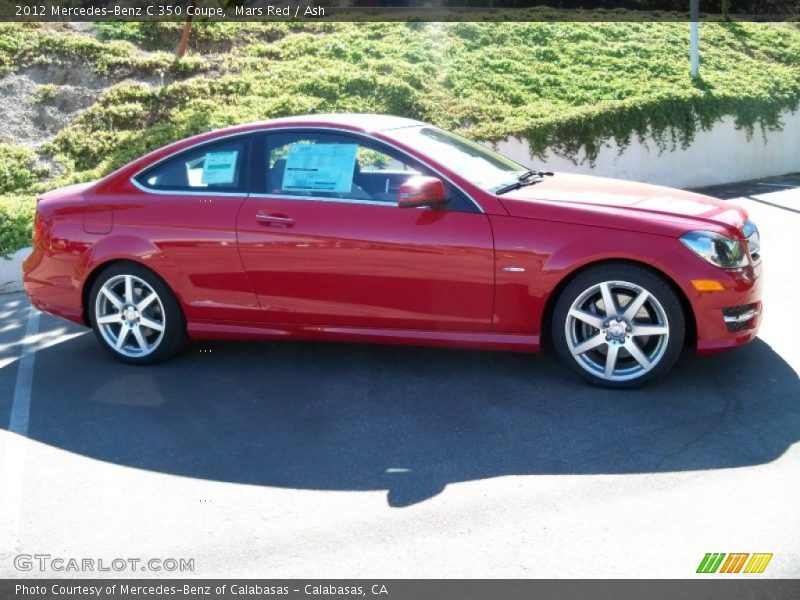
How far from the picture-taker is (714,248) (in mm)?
5746

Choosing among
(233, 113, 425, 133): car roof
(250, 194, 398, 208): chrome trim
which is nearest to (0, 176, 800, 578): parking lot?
(250, 194, 398, 208): chrome trim

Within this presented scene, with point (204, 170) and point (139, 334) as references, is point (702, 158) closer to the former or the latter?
point (204, 170)

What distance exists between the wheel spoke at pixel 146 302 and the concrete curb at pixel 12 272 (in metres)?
3.28

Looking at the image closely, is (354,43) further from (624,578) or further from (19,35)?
(624,578)

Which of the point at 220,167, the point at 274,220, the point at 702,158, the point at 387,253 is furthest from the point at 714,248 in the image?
the point at 702,158

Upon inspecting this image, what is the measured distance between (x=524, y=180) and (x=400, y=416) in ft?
5.97

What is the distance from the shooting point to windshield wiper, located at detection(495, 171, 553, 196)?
6.29 meters

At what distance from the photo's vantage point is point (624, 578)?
3902 mm

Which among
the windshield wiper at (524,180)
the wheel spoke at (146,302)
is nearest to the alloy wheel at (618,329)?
the windshield wiper at (524,180)

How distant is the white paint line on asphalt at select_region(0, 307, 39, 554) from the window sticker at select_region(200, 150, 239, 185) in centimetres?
174

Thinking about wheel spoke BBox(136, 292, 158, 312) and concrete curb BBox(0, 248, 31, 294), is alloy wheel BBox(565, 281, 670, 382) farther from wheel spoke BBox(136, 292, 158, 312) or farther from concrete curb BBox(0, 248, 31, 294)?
concrete curb BBox(0, 248, 31, 294)

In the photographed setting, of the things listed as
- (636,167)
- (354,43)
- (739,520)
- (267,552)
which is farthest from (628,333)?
(354,43)

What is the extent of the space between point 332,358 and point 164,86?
863 centimetres

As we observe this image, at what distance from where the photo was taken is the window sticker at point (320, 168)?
6.41 m
